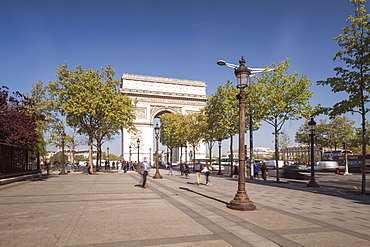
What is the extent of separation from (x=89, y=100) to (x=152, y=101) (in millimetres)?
30680

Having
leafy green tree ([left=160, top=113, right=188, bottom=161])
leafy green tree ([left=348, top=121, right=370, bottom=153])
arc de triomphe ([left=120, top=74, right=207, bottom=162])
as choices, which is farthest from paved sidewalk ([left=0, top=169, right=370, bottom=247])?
arc de triomphe ([left=120, top=74, right=207, bottom=162])

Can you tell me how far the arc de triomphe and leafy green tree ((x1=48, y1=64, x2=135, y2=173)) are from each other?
21.6 meters

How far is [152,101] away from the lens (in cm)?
6309

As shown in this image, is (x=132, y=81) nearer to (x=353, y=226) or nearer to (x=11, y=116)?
(x=11, y=116)

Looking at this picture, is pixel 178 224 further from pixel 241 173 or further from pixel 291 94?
pixel 291 94

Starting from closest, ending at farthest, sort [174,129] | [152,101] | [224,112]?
1. [224,112]
2. [174,129]
3. [152,101]

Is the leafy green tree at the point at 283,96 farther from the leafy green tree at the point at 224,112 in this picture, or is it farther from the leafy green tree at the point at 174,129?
the leafy green tree at the point at 174,129

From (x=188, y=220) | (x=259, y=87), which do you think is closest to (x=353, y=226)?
(x=188, y=220)

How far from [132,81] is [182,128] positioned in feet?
57.5

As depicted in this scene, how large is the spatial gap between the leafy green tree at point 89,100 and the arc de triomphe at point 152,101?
21.6 m

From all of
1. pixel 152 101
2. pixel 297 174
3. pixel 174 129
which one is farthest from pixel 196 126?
pixel 297 174

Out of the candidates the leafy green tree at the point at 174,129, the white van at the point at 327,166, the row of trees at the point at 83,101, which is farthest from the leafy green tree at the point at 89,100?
the white van at the point at 327,166

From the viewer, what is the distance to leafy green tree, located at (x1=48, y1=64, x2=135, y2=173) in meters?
33.0

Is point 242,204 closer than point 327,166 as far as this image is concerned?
Yes
